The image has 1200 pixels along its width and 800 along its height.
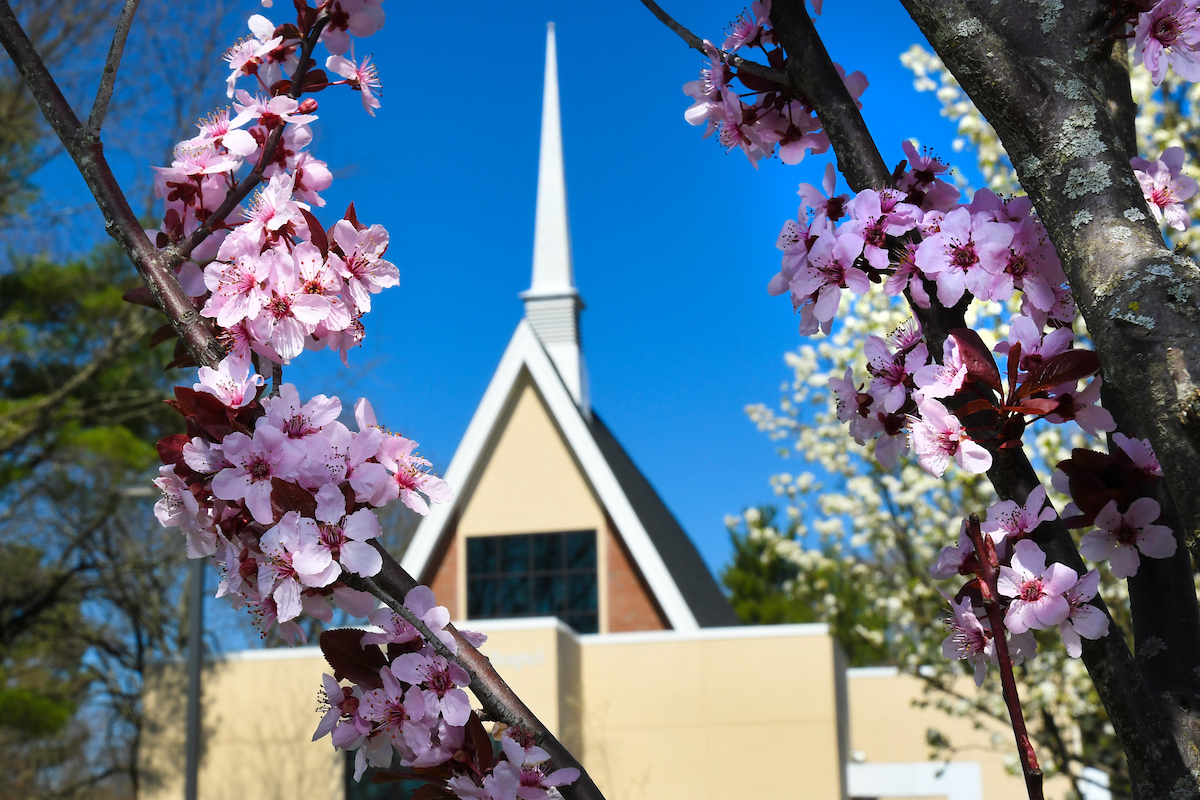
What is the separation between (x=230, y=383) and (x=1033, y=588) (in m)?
0.91

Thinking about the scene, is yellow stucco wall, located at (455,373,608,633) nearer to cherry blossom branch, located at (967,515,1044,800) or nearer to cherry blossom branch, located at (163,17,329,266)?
cherry blossom branch, located at (163,17,329,266)

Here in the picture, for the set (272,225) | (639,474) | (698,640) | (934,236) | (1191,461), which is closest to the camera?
(1191,461)

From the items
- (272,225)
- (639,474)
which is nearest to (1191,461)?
(272,225)

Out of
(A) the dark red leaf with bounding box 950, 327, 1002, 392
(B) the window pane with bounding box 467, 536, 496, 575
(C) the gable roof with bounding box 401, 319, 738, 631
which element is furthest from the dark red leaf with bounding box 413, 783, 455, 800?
(B) the window pane with bounding box 467, 536, 496, 575

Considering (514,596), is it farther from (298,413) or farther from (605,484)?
(298,413)

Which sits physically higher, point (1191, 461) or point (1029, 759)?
point (1191, 461)

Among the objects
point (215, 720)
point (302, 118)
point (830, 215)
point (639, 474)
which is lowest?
point (215, 720)

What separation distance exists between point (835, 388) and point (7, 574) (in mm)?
17303

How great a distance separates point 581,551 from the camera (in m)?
13.2

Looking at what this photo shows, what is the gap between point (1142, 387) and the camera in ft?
3.00

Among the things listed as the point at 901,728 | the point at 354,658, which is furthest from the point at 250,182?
the point at 901,728

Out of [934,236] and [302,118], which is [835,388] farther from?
[302,118]

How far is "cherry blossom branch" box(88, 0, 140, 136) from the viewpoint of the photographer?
1.21m

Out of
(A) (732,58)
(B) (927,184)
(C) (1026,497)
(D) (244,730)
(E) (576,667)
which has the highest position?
(A) (732,58)
